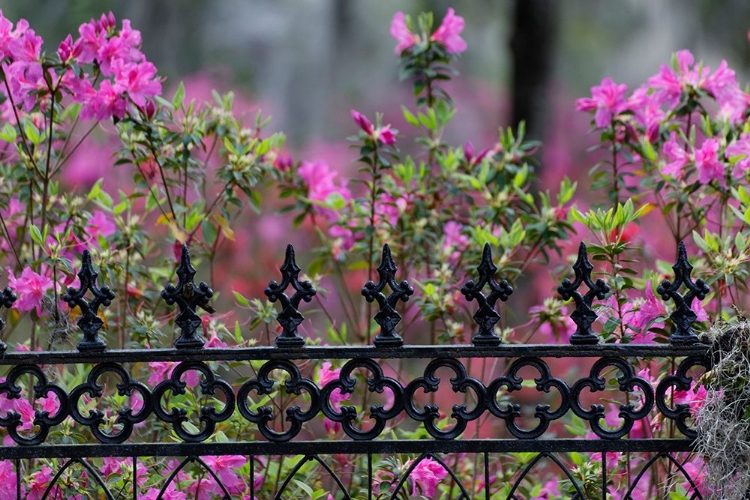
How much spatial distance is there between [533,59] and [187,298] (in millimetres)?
3309

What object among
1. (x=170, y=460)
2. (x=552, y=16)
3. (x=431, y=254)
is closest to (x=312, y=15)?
(x=552, y=16)

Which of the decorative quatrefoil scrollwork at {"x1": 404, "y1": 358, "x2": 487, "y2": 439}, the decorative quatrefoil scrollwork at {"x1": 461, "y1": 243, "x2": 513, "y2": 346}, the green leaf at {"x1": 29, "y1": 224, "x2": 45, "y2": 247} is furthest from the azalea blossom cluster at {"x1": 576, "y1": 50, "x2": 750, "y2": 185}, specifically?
the green leaf at {"x1": 29, "y1": 224, "x2": 45, "y2": 247}

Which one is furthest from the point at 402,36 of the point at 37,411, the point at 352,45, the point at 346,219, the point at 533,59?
the point at 352,45

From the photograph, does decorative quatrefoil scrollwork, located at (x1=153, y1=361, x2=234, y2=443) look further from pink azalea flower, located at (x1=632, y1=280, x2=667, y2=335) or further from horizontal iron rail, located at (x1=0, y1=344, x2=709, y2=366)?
pink azalea flower, located at (x1=632, y1=280, x2=667, y2=335)

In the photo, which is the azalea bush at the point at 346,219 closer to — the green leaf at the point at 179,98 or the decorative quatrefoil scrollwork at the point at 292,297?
the green leaf at the point at 179,98

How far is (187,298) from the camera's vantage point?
187 cm

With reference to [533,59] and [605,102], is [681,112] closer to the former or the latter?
[605,102]

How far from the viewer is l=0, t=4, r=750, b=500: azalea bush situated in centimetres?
213

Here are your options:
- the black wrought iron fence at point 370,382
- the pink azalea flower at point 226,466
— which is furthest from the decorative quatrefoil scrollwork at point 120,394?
the pink azalea flower at point 226,466

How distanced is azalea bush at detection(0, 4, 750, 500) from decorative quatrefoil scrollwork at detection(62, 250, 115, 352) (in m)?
0.24

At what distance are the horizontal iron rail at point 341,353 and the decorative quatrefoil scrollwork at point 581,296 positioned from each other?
0.02m

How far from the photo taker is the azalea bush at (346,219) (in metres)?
2.13

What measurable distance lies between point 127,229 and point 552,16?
2985 mm

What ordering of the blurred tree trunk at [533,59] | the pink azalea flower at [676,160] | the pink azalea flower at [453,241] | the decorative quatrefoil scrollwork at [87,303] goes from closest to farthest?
1. the decorative quatrefoil scrollwork at [87,303]
2. the pink azalea flower at [676,160]
3. the pink azalea flower at [453,241]
4. the blurred tree trunk at [533,59]
